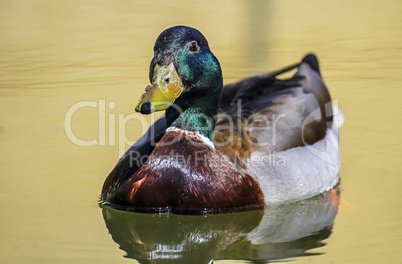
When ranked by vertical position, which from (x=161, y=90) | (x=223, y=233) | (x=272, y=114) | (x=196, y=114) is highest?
(x=161, y=90)

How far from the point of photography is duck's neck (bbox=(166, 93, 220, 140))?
246 inches

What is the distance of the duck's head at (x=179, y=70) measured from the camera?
586cm

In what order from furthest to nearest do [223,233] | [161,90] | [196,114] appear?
[196,114]
[223,233]
[161,90]

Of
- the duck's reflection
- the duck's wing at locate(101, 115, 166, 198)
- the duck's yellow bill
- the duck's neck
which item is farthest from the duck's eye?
the duck's reflection

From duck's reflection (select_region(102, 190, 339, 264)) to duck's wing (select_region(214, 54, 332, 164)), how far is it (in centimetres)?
49

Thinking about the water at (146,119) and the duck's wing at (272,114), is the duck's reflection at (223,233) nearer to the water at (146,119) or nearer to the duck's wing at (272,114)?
the water at (146,119)

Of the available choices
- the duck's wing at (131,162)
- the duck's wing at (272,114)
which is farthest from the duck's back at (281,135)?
the duck's wing at (131,162)

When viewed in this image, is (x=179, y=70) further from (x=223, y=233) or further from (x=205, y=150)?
(x=223, y=233)

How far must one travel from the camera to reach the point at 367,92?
847 centimetres

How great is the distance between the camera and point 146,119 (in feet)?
26.1

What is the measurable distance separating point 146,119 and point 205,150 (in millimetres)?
1727

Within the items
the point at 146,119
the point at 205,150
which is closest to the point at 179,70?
the point at 205,150

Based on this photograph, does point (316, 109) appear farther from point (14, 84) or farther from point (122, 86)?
point (14, 84)

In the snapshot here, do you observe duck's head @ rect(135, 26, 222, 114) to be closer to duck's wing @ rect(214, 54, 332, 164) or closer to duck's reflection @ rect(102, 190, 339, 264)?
duck's wing @ rect(214, 54, 332, 164)
